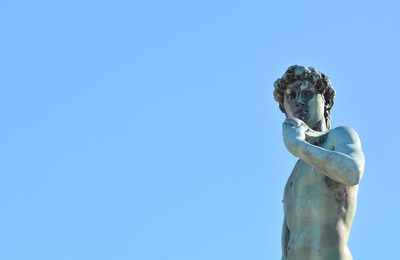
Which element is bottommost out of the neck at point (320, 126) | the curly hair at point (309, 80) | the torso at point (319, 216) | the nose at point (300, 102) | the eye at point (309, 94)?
the torso at point (319, 216)

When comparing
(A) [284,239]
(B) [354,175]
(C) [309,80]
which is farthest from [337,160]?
(C) [309,80]

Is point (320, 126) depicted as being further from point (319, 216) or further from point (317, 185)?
point (319, 216)

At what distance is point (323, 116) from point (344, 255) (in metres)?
2.11

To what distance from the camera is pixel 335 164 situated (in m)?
14.1

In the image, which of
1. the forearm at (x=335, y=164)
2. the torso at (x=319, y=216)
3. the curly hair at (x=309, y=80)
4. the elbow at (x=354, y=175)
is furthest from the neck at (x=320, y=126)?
the elbow at (x=354, y=175)

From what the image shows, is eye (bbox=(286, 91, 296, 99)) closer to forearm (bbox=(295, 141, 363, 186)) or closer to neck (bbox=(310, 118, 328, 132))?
neck (bbox=(310, 118, 328, 132))

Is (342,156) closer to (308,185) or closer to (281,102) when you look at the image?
(308,185)

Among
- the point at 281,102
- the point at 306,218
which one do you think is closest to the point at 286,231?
the point at 306,218

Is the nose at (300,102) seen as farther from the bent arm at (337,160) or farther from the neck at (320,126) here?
the bent arm at (337,160)

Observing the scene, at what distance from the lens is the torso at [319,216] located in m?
14.4

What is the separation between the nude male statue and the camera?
1415 cm

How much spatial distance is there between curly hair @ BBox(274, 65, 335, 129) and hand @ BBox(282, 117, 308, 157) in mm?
955

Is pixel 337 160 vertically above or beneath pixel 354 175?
above

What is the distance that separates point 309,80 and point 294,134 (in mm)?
1364
